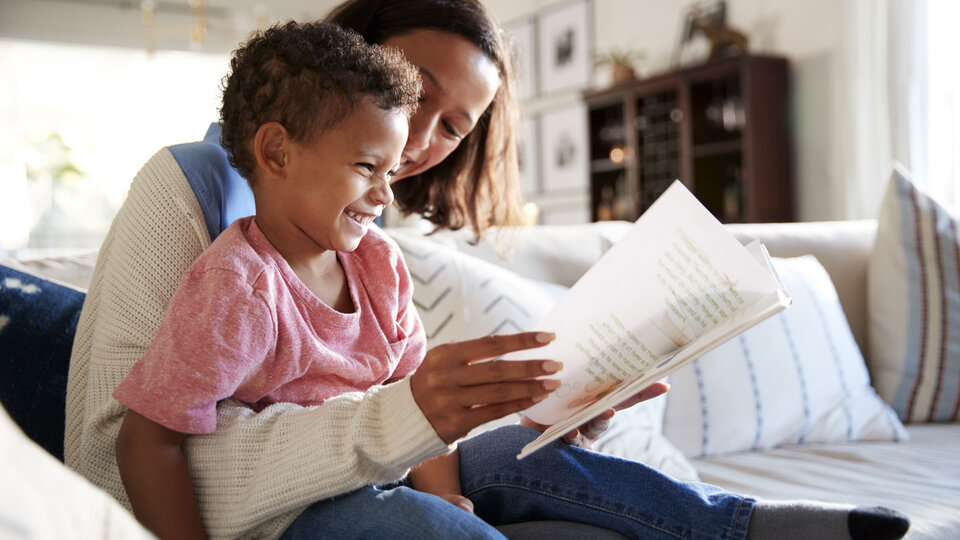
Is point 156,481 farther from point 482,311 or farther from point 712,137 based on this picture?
Result: point 712,137

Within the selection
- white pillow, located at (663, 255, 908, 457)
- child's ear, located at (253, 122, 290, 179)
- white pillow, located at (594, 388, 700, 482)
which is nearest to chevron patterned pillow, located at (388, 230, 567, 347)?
white pillow, located at (594, 388, 700, 482)

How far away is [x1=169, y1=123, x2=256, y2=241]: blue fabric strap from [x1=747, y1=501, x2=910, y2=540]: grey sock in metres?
0.68

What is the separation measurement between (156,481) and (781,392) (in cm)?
125

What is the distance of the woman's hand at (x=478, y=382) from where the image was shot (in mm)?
691

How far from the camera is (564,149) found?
546 cm

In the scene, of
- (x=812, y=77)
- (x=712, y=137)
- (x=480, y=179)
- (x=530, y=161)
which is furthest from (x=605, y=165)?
(x=480, y=179)

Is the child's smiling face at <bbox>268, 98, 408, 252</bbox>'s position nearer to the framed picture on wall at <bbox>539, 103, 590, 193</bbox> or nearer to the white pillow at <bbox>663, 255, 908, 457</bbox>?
the white pillow at <bbox>663, 255, 908, 457</bbox>

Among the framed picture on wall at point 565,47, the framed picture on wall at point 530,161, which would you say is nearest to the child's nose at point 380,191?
the framed picture on wall at point 565,47

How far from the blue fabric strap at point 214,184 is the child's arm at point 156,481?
290 mm

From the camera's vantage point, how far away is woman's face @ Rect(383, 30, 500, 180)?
1.21 meters

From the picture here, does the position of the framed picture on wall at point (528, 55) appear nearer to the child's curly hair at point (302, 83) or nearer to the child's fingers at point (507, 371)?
the child's curly hair at point (302, 83)

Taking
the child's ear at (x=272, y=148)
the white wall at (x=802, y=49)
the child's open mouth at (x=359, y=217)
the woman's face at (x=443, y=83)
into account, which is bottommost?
the child's open mouth at (x=359, y=217)

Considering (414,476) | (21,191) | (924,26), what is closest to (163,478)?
(414,476)

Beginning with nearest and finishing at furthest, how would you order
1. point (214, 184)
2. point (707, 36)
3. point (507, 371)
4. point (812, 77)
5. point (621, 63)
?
1. point (507, 371)
2. point (214, 184)
3. point (812, 77)
4. point (707, 36)
5. point (621, 63)
